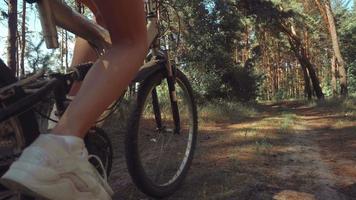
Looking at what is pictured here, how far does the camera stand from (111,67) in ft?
6.84

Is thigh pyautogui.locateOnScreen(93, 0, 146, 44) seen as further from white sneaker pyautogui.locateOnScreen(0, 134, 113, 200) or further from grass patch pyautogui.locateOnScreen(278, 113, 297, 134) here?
grass patch pyautogui.locateOnScreen(278, 113, 297, 134)

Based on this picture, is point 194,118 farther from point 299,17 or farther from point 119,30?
point 299,17

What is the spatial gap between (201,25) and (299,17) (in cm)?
850

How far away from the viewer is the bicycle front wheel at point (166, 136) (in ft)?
10.6

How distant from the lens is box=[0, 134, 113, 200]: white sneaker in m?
1.70

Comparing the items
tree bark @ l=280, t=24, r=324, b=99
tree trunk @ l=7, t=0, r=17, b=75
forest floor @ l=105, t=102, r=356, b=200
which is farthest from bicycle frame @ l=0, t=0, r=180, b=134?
tree bark @ l=280, t=24, r=324, b=99

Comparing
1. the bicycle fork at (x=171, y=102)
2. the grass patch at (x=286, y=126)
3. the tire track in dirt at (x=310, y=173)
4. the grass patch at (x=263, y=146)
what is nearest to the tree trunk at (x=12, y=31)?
the grass patch at (x=286, y=126)

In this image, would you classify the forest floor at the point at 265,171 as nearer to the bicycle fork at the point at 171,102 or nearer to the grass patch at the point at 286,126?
the bicycle fork at the point at 171,102

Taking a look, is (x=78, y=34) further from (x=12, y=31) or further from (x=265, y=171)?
(x=12, y=31)

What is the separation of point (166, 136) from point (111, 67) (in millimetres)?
1569

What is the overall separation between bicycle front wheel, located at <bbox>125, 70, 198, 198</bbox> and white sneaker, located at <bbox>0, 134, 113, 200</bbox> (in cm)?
111

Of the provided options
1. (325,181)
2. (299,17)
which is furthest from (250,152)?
(299,17)

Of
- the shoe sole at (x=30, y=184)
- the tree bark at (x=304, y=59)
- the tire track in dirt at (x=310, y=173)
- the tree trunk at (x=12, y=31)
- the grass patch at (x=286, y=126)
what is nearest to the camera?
the shoe sole at (x=30, y=184)

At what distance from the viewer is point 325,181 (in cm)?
359
